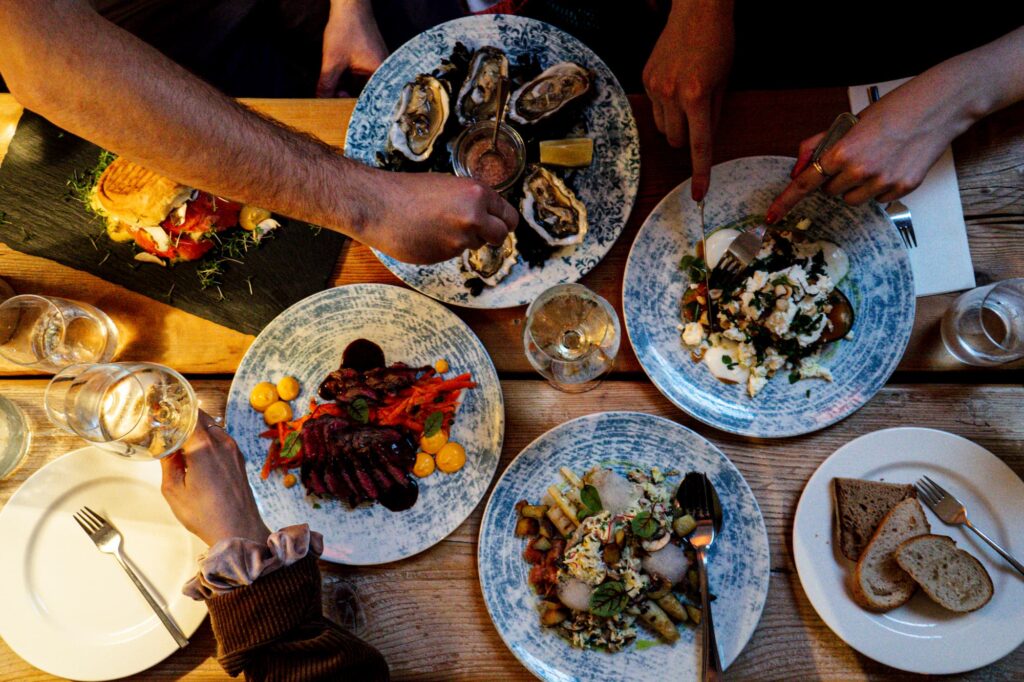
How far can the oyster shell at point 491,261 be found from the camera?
1731 millimetres

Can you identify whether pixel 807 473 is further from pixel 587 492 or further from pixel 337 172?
pixel 337 172

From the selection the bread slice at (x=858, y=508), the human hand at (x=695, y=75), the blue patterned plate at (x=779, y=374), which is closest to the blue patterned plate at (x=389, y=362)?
the blue patterned plate at (x=779, y=374)

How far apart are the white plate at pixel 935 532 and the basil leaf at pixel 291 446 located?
1324 mm

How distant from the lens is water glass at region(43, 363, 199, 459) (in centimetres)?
160

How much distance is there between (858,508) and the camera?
1.64m

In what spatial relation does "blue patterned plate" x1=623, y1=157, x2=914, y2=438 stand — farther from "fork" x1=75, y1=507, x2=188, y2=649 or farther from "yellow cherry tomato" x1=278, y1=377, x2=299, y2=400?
"fork" x1=75, y1=507, x2=188, y2=649

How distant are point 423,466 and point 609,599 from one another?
585 millimetres

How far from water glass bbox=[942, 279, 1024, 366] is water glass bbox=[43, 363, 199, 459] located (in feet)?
6.62

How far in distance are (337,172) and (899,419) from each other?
160 centimetres

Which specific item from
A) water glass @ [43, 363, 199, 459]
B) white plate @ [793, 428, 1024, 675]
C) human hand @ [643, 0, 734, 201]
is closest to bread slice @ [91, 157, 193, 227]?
water glass @ [43, 363, 199, 459]

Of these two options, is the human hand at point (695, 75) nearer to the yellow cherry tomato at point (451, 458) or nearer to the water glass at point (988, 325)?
the water glass at point (988, 325)

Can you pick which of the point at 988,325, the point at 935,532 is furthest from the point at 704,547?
the point at 988,325

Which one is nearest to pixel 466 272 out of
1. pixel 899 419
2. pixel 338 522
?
pixel 338 522

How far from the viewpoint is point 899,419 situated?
1732mm
